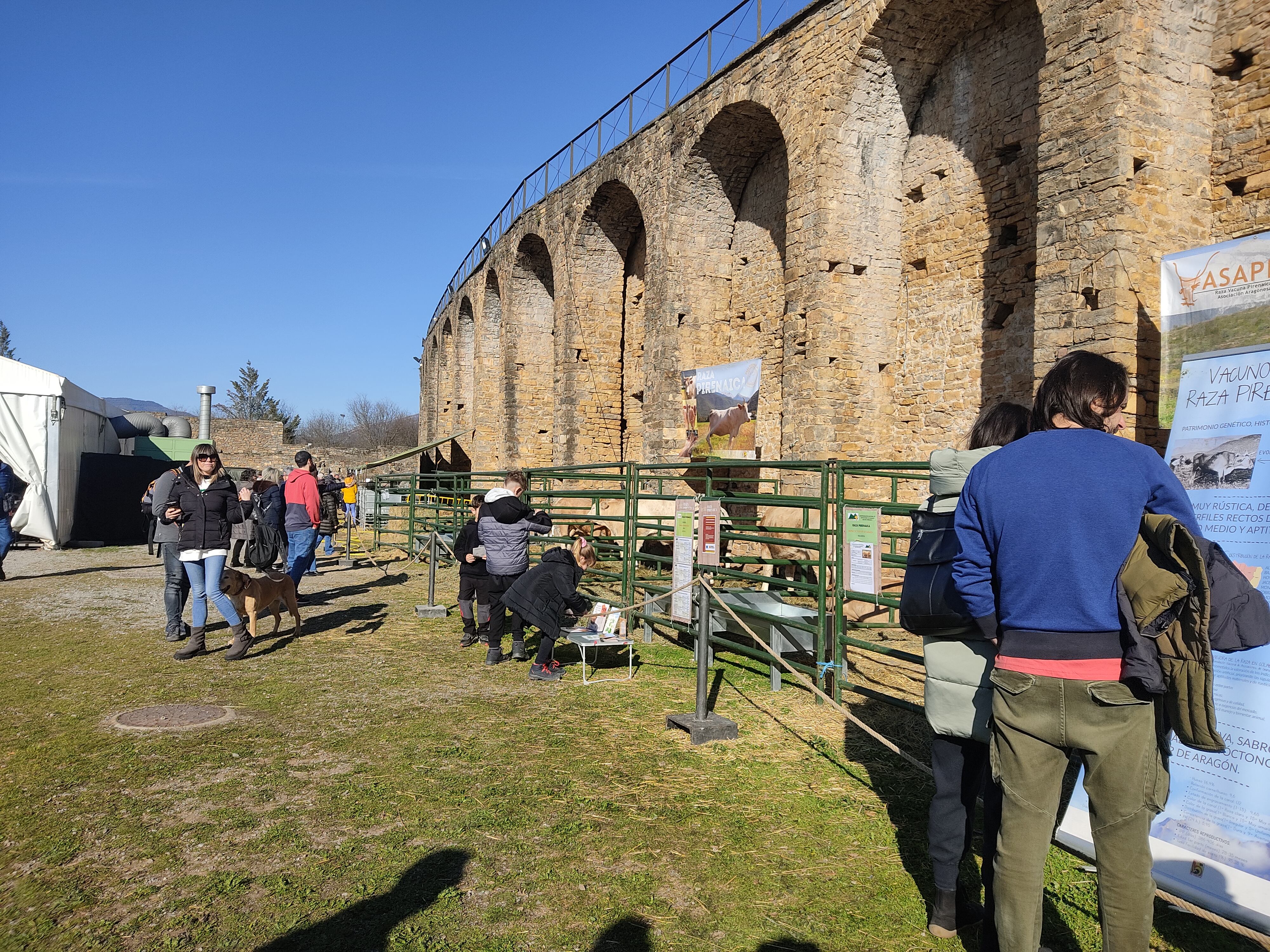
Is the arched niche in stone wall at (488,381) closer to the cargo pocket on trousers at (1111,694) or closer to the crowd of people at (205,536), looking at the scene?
the crowd of people at (205,536)

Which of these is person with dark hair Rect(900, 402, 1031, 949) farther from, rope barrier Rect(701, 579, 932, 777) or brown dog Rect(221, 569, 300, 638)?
brown dog Rect(221, 569, 300, 638)

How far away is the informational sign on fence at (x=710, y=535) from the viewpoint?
21.7ft

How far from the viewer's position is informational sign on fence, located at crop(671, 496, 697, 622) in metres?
6.98

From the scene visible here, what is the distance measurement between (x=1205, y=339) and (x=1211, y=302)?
0.30 m

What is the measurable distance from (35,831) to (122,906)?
97 centimetres

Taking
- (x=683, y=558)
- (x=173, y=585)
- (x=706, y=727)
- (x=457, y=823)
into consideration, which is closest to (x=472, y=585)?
(x=683, y=558)

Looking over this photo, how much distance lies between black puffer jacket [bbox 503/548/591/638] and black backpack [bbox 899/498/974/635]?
3966mm

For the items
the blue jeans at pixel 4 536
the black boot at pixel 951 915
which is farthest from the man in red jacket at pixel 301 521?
the black boot at pixel 951 915

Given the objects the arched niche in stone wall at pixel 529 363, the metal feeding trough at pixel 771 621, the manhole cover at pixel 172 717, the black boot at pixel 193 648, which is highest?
the arched niche in stone wall at pixel 529 363

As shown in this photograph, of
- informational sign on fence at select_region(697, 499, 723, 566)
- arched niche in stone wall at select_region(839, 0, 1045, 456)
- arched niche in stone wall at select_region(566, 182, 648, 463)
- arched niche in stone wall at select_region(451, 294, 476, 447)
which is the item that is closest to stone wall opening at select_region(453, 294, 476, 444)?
arched niche in stone wall at select_region(451, 294, 476, 447)

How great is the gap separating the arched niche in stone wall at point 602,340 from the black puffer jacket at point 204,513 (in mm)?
12262

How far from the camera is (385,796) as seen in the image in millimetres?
4102

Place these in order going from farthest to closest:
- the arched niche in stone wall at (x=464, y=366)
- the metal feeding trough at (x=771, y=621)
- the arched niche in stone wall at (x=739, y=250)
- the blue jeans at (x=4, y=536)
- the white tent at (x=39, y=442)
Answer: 1. the arched niche in stone wall at (x=464, y=366)
2. the white tent at (x=39, y=442)
3. the arched niche in stone wall at (x=739, y=250)
4. the blue jeans at (x=4, y=536)
5. the metal feeding trough at (x=771, y=621)

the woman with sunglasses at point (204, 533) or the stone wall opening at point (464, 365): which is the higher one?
the stone wall opening at point (464, 365)
